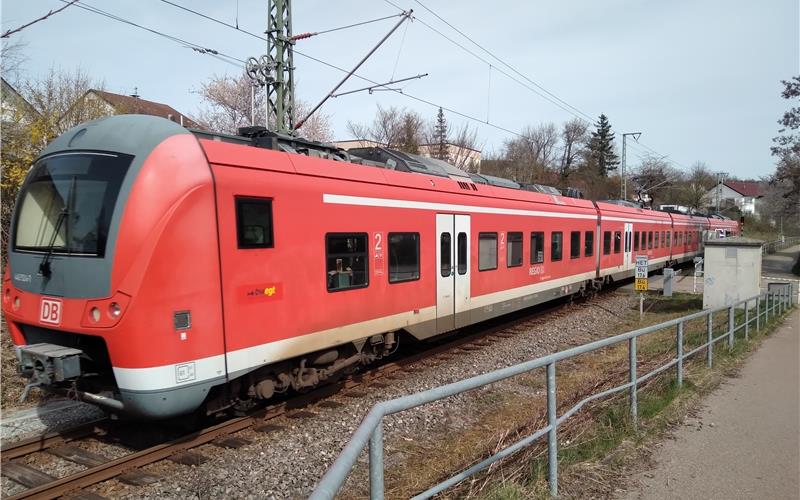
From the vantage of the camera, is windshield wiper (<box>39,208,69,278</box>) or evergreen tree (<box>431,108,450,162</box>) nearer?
windshield wiper (<box>39,208,69,278</box>)

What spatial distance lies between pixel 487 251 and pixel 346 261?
4.20 m

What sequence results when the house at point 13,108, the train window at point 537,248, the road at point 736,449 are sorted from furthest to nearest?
the house at point 13,108, the train window at point 537,248, the road at point 736,449

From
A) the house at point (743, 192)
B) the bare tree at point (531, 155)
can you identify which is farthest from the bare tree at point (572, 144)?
the house at point (743, 192)

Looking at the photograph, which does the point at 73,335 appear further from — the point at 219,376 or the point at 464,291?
the point at 464,291

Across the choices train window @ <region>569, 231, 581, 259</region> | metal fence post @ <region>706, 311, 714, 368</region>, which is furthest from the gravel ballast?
train window @ <region>569, 231, 581, 259</region>

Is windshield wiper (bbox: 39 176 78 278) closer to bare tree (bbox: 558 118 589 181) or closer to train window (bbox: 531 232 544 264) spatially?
train window (bbox: 531 232 544 264)

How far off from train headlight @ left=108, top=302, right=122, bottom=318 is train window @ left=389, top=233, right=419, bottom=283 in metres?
3.76

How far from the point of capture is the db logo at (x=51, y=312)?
196 inches

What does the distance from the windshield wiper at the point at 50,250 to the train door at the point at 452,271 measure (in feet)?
17.3

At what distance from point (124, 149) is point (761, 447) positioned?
6.67 metres

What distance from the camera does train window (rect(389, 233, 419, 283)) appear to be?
762cm

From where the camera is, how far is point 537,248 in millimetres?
12609

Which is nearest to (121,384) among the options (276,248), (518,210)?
(276,248)

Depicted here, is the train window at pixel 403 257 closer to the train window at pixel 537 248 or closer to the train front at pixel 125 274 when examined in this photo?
the train front at pixel 125 274
